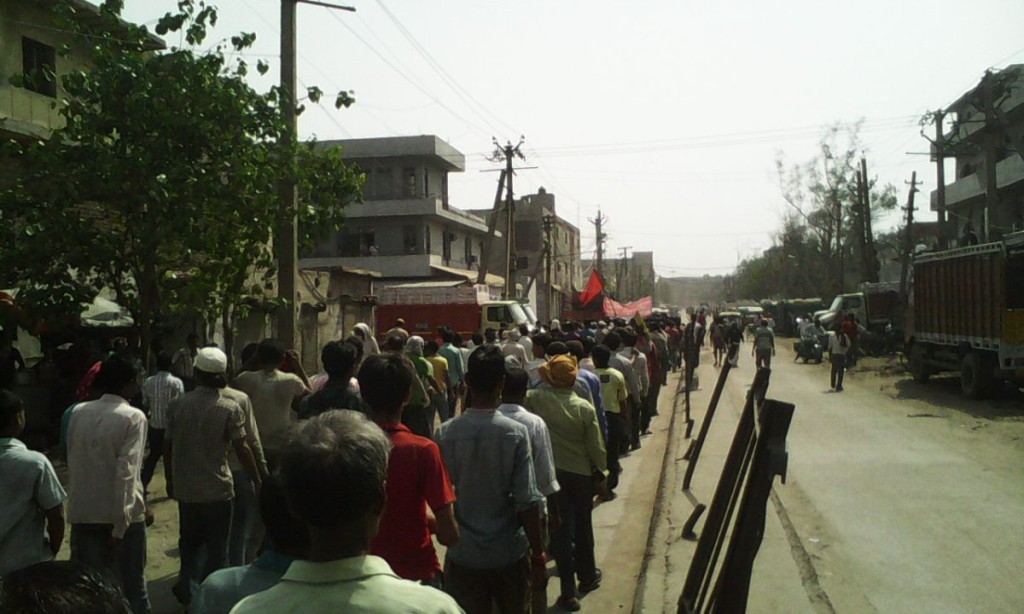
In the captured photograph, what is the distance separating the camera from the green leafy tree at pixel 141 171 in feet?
31.7

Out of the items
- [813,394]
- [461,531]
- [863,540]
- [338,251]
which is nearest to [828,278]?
[338,251]

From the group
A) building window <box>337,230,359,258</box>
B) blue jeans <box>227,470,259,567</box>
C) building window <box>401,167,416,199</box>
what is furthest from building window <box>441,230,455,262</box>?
blue jeans <box>227,470,259,567</box>

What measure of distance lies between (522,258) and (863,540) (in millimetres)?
64375

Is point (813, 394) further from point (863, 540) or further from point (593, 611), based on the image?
point (593, 611)

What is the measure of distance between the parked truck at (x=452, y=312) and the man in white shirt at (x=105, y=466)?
19514mm

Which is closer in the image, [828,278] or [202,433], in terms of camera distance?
[202,433]

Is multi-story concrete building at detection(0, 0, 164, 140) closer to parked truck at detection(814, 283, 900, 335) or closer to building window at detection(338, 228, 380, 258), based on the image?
building window at detection(338, 228, 380, 258)

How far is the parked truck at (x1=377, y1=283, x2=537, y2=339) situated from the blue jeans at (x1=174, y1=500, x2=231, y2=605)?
742 inches

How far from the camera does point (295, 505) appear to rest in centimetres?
211

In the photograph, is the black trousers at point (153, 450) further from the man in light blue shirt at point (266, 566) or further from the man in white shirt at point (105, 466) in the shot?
the man in light blue shirt at point (266, 566)

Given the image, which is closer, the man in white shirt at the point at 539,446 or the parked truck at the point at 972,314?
the man in white shirt at the point at 539,446

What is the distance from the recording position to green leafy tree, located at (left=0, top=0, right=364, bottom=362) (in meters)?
9.66

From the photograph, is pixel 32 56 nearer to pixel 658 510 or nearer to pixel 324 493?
pixel 658 510

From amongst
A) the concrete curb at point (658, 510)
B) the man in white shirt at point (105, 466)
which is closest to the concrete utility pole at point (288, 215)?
the concrete curb at point (658, 510)
